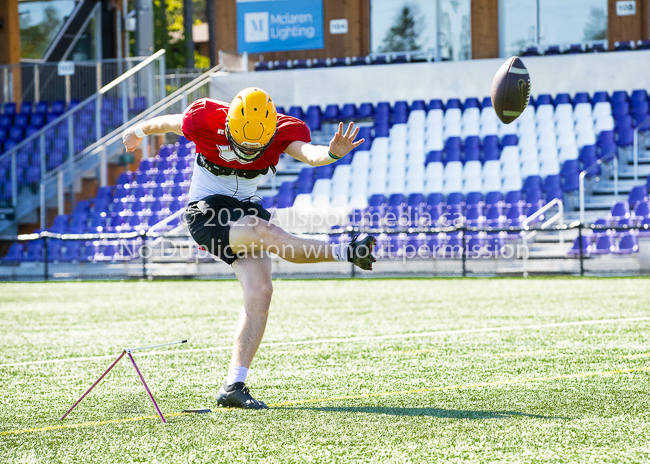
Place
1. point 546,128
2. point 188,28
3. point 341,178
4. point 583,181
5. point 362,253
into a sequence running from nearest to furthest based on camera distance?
point 362,253, point 583,181, point 546,128, point 341,178, point 188,28

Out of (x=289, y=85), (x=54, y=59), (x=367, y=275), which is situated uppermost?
(x=54, y=59)

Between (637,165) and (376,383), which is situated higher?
(637,165)

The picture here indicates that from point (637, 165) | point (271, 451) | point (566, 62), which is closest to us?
point (271, 451)

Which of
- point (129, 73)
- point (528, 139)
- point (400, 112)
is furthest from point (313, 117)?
point (528, 139)

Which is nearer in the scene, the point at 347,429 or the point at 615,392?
the point at 347,429

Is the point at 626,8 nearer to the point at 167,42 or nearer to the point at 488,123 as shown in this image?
the point at 488,123

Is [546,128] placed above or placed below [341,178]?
above

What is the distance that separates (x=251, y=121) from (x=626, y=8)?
20.8 metres

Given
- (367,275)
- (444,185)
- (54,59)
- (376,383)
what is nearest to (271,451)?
(376,383)

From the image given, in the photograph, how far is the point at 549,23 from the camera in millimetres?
23031

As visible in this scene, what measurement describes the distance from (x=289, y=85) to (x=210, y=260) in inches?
293

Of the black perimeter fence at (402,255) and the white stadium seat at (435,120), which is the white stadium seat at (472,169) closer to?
the white stadium seat at (435,120)

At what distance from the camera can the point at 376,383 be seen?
16.9ft

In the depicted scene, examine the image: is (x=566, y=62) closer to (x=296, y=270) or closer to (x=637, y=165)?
(x=637, y=165)
